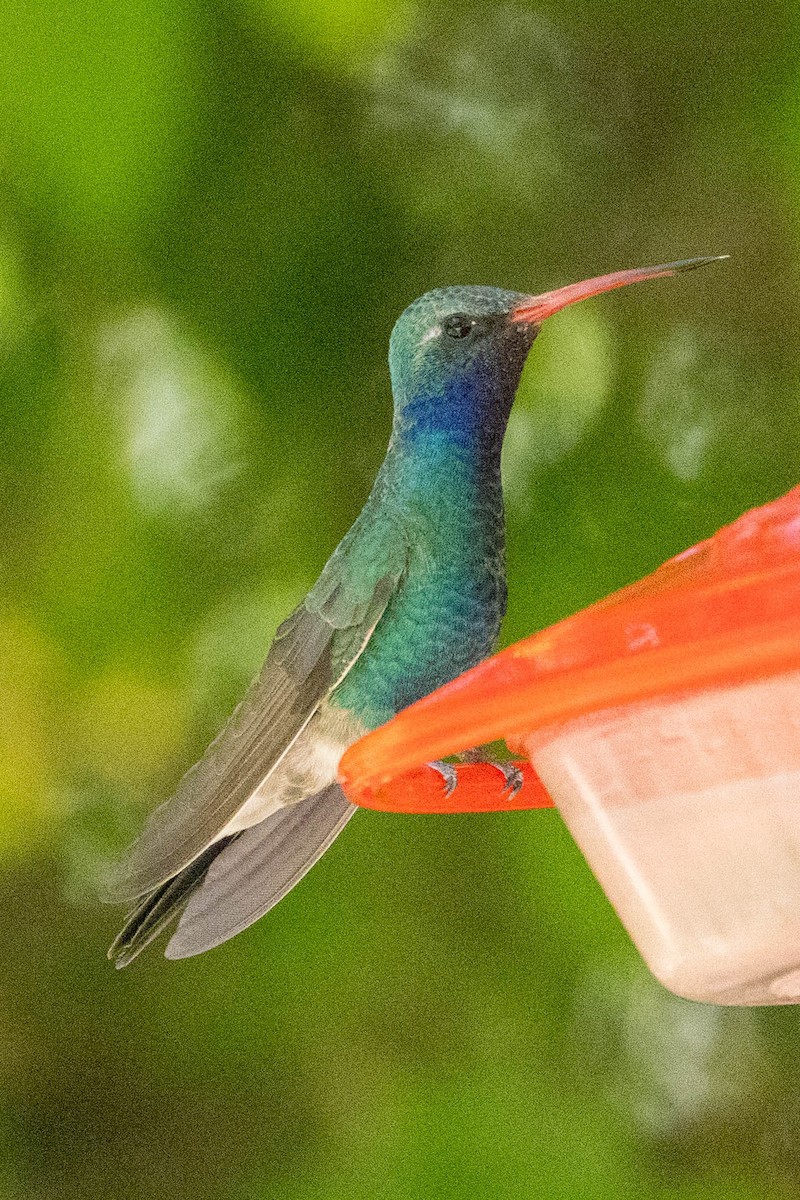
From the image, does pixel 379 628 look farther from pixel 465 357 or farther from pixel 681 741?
pixel 681 741

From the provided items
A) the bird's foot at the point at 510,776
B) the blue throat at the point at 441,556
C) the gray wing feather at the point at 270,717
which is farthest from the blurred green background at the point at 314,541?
the bird's foot at the point at 510,776

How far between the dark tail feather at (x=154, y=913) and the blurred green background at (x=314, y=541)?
2.68 feet

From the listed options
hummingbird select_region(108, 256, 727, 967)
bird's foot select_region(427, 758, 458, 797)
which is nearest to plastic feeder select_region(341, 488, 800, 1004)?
bird's foot select_region(427, 758, 458, 797)

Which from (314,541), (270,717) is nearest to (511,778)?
(270,717)

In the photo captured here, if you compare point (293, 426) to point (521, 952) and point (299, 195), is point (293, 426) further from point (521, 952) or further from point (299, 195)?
point (521, 952)

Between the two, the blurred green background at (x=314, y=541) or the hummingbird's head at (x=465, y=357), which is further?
the blurred green background at (x=314, y=541)

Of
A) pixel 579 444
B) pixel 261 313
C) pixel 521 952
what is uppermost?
pixel 261 313

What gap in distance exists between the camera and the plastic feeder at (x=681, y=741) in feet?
3.30

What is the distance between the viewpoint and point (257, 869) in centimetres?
194

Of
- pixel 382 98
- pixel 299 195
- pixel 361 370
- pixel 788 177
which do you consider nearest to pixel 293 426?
pixel 361 370

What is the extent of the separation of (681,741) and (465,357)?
3.37 ft

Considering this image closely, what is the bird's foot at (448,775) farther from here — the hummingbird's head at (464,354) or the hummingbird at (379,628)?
the hummingbird's head at (464,354)

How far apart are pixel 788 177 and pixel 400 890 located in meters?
1.50

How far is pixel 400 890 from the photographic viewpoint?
2906 millimetres
